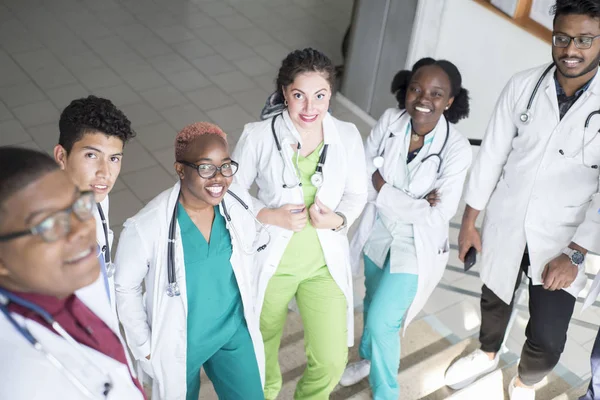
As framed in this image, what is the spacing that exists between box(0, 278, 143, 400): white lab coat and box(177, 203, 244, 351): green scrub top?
3.09ft

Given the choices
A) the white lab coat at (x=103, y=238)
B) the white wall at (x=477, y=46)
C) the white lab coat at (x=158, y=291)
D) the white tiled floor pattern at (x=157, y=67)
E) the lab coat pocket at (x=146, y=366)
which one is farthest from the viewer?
the white tiled floor pattern at (x=157, y=67)

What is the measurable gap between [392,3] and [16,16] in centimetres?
447

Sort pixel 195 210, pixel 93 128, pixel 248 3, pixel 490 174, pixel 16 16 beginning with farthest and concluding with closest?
pixel 248 3, pixel 16 16, pixel 490 174, pixel 195 210, pixel 93 128

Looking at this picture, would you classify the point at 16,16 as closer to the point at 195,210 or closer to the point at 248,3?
the point at 248,3

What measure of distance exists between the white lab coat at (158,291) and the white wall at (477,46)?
10.5ft

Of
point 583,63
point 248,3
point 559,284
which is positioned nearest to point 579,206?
point 559,284

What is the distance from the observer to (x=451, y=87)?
3.32 m

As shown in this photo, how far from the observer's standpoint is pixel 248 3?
866 cm

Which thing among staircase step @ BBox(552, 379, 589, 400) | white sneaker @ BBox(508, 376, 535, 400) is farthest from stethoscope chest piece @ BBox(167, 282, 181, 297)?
staircase step @ BBox(552, 379, 589, 400)

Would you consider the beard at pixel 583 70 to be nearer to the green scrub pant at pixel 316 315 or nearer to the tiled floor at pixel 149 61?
the green scrub pant at pixel 316 315

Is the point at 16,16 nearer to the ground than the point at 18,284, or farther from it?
nearer to the ground

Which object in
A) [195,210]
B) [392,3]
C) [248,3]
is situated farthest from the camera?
[248,3]

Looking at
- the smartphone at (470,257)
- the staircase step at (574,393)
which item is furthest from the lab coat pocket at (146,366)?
the staircase step at (574,393)

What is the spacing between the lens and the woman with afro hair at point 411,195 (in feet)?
10.9
